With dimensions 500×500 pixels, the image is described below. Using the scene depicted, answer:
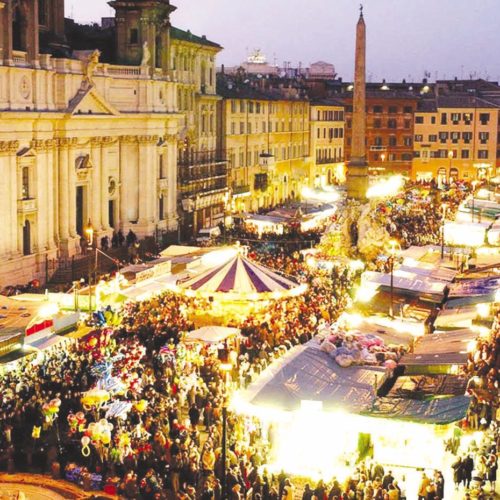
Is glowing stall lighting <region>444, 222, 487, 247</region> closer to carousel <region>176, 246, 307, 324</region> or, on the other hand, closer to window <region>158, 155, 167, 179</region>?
window <region>158, 155, 167, 179</region>

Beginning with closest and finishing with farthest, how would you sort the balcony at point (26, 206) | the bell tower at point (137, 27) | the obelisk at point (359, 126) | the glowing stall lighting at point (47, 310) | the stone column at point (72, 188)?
the glowing stall lighting at point (47, 310), the balcony at point (26, 206), the stone column at point (72, 188), the bell tower at point (137, 27), the obelisk at point (359, 126)

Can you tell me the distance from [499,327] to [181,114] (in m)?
27.8

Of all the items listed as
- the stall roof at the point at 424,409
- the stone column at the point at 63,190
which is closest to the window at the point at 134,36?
the stone column at the point at 63,190

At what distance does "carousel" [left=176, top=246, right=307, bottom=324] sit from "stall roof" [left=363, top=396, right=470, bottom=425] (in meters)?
11.6

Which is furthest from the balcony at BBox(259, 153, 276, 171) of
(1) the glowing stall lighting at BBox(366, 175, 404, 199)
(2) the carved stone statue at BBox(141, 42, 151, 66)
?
(2) the carved stone statue at BBox(141, 42, 151, 66)

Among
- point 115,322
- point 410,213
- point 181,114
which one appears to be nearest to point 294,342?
point 115,322

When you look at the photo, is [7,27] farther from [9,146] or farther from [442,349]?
[442,349]

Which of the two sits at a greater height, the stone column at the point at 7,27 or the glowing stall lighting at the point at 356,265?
the stone column at the point at 7,27

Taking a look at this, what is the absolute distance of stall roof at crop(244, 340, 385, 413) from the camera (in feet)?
62.2

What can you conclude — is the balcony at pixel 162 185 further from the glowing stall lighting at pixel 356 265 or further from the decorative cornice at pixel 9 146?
the decorative cornice at pixel 9 146

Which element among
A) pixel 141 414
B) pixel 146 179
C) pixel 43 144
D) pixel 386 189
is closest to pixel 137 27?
pixel 146 179

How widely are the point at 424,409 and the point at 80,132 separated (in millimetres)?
25718

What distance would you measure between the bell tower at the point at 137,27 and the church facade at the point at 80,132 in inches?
1.8

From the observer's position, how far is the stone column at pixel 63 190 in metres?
40.0
